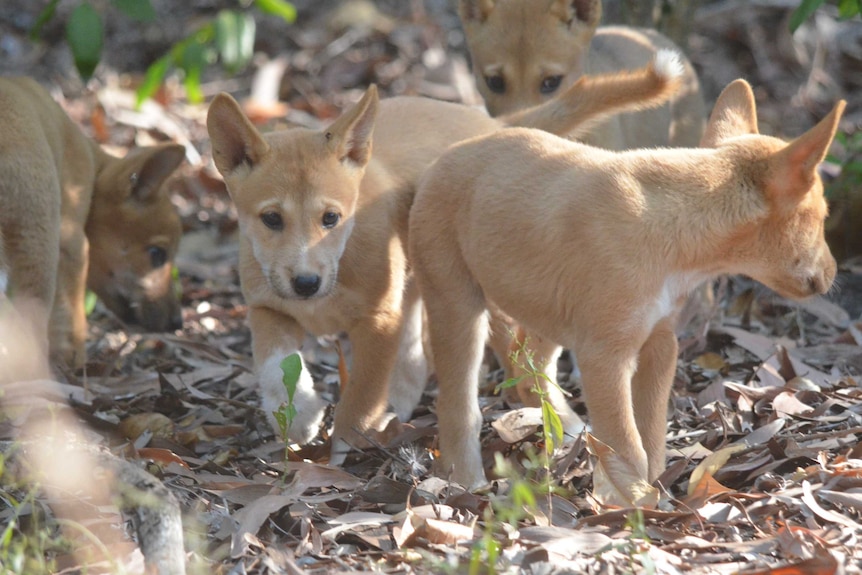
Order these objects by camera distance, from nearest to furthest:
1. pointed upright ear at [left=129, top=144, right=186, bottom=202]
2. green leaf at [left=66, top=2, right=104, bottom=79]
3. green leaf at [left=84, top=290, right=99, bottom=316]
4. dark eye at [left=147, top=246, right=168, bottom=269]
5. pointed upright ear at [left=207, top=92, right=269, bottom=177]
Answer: pointed upright ear at [left=207, top=92, right=269, bottom=177], green leaf at [left=66, top=2, right=104, bottom=79], pointed upright ear at [left=129, top=144, right=186, bottom=202], dark eye at [left=147, top=246, right=168, bottom=269], green leaf at [left=84, top=290, right=99, bottom=316]

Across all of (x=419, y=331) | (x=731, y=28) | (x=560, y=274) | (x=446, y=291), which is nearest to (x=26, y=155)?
(x=419, y=331)

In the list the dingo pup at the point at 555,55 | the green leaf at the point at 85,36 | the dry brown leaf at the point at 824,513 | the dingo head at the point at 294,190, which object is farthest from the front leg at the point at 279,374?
the dingo pup at the point at 555,55

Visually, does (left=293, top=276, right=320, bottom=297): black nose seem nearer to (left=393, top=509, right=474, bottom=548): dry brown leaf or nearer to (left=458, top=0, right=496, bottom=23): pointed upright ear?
(left=393, top=509, right=474, bottom=548): dry brown leaf

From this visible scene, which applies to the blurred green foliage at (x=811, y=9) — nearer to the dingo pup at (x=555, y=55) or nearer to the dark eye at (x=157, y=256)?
the dingo pup at (x=555, y=55)

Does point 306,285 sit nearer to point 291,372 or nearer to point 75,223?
point 291,372

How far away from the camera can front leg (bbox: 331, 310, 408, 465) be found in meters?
5.21

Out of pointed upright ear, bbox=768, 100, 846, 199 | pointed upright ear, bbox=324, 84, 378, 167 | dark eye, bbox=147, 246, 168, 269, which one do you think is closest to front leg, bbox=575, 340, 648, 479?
pointed upright ear, bbox=768, 100, 846, 199

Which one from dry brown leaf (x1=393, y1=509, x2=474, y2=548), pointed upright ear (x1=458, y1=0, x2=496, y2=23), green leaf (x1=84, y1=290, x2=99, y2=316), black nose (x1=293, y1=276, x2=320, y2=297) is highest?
pointed upright ear (x1=458, y1=0, x2=496, y2=23)

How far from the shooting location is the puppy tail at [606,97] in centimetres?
507

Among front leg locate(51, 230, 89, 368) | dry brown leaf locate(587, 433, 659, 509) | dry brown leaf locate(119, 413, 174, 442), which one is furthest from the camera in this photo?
front leg locate(51, 230, 89, 368)

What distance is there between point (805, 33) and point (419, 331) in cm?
613

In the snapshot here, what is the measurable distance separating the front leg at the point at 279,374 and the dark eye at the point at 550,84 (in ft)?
9.89

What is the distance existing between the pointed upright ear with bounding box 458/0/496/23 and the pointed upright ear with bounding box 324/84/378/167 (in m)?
2.98

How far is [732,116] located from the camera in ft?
15.0
